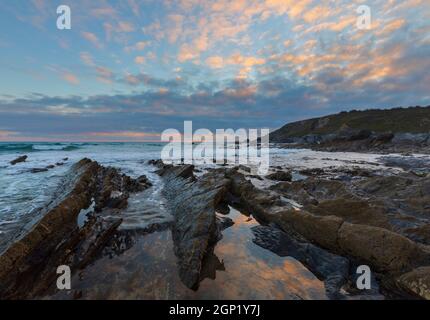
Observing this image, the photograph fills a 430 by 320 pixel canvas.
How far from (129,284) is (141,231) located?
3177mm

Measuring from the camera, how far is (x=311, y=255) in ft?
21.9

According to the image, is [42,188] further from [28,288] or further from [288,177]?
[288,177]

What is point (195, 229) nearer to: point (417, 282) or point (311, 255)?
point (311, 255)

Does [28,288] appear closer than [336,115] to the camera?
Yes

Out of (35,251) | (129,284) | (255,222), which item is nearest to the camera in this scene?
(129,284)

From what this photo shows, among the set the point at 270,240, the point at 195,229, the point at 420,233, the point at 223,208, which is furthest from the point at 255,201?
the point at 420,233

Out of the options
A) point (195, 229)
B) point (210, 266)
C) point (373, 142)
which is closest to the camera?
point (210, 266)

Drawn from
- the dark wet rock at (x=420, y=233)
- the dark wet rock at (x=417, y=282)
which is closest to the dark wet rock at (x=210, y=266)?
the dark wet rock at (x=417, y=282)

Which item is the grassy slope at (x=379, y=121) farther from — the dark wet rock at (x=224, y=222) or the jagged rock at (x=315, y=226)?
the jagged rock at (x=315, y=226)

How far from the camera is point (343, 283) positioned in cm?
548

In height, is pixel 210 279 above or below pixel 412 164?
below

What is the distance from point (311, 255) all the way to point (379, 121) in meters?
120
